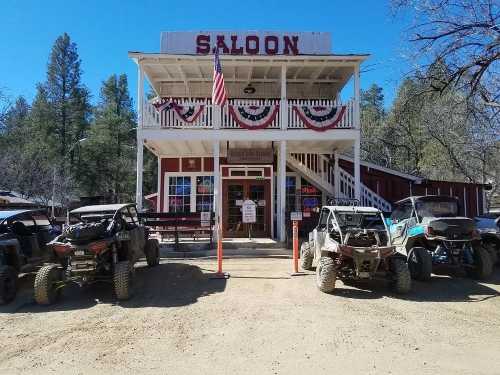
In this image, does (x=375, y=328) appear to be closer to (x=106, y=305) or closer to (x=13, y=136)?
(x=106, y=305)

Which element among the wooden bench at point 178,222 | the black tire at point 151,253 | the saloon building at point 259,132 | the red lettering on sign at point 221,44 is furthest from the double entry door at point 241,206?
the black tire at point 151,253

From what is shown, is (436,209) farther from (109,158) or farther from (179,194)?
(109,158)

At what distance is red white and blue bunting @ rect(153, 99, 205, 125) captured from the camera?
15492 mm

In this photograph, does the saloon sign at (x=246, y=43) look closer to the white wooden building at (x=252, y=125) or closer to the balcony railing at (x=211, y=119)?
the white wooden building at (x=252, y=125)

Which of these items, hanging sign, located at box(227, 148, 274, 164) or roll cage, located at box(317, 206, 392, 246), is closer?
roll cage, located at box(317, 206, 392, 246)

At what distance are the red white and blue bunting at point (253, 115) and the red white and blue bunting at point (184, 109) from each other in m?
1.13

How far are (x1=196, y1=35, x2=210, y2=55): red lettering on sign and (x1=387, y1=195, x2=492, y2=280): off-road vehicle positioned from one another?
33.0 ft

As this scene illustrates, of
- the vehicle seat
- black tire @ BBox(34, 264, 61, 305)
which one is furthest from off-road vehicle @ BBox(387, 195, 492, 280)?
the vehicle seat

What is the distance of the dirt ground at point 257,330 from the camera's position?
5.40 metres

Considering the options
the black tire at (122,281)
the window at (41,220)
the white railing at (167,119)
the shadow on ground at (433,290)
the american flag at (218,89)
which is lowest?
the shadow on ground at (433,290)

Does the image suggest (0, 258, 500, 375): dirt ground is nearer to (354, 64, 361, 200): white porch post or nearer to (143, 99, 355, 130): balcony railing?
(354, 64, 361, 200): white porch post

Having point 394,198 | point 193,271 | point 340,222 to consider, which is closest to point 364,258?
point 340,222

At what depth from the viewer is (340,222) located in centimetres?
1005

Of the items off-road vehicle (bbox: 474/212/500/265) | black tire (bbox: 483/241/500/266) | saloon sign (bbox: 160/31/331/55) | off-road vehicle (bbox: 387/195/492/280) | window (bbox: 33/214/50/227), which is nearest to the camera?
off-road vehicle (bbox: 387/195/492/280)
